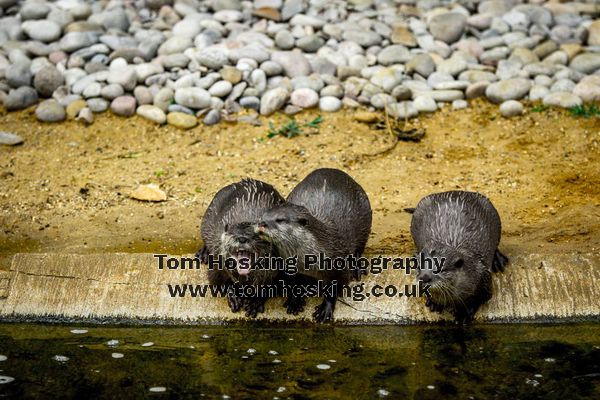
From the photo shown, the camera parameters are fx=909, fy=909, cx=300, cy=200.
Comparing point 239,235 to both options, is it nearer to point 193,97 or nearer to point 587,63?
point 193,97

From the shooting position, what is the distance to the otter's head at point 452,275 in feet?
14.1

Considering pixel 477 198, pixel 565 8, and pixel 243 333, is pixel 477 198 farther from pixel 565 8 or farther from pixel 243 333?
pixel 565 8

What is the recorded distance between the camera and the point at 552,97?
716 centimetres

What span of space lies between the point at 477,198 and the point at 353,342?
113cm

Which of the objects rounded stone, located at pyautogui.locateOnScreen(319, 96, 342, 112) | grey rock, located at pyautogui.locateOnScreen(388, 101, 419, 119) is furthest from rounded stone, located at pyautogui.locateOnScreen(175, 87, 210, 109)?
grey rock, located at pyautogui.locateOnScreen(388, 101, 419, 119)

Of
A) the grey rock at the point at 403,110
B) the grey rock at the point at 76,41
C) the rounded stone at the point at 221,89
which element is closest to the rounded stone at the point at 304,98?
the rounded stone at the point at 221,89

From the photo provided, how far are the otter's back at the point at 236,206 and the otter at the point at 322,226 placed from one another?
150mm

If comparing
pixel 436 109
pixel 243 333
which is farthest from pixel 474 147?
pixel 243 333

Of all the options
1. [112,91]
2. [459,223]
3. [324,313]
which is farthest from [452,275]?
[112,91]

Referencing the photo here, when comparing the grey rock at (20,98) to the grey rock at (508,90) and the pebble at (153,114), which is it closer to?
the pebble at (153,114)

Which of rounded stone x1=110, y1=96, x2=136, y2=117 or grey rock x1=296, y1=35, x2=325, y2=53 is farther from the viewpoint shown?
grey rock x1=296, y1=35, x2=325, y2=53

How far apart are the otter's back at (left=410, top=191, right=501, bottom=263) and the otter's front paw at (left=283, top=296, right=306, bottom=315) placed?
0.71 m

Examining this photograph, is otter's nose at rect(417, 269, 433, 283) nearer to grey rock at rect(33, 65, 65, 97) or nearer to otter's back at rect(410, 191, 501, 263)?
otter's back at rect(410, 191, 501, 263)

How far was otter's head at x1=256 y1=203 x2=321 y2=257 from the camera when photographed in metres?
4.32
